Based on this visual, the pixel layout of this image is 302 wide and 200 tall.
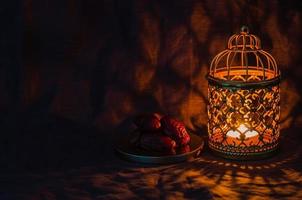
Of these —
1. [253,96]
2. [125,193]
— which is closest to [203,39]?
[253,96]

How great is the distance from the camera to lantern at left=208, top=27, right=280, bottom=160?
1.42 m

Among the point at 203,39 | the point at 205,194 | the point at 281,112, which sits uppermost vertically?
the point at 203,39

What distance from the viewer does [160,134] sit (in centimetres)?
145

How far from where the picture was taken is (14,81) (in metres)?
1.53

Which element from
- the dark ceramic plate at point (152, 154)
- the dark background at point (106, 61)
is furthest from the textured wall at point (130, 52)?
the dark ceramic plate at point (152, 154)

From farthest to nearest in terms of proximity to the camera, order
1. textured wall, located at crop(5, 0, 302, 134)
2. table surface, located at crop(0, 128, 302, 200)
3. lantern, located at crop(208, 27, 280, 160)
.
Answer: textured wall, located at crop(5, 0, 302, 134), lantern, located at crop(208, 27, 280, 160), table surface, located at crop(0, 128, 302, 200)

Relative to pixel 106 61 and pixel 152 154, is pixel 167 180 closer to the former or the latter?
pixel 152 154

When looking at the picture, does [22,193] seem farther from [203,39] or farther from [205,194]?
[203,39]

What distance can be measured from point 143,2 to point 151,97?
0.22 m

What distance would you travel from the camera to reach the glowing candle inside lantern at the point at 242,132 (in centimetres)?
145

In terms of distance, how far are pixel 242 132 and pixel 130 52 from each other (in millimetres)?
310

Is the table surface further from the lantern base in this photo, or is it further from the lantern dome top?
the lantern dome top

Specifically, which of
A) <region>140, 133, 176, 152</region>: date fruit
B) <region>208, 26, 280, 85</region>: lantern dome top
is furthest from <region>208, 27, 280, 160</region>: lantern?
<region>140, 133, 176, 152</region>: date fruit

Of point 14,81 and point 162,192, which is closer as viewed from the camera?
point 162,192
